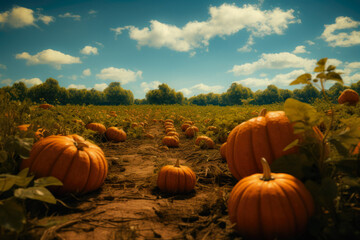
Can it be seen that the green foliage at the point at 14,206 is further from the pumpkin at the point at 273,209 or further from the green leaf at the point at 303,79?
the green leaf at the point at 303,79

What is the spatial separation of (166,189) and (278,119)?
1.72 m

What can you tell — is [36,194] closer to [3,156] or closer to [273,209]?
[3,156]

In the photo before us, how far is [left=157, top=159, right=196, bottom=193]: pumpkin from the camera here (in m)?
2.90

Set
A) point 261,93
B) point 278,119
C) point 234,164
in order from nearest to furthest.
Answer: point 278,119 < point 234,164 < point 261,93

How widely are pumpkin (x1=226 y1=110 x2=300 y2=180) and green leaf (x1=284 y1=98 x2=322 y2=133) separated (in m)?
0.56

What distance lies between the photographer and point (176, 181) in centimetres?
290

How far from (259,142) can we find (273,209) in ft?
3.30

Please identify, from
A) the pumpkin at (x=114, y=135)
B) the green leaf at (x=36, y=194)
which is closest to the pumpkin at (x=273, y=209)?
the green leaf at (x=36, y=194)

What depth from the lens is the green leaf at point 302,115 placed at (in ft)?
5.71

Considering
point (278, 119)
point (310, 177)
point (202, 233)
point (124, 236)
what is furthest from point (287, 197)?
point (124, 236)

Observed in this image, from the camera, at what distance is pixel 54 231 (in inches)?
62.0

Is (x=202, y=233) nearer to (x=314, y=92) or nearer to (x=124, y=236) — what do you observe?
(x=124, y=236)

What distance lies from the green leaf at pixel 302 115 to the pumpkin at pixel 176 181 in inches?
64.6

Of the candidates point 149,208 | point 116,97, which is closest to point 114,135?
point 149,208
